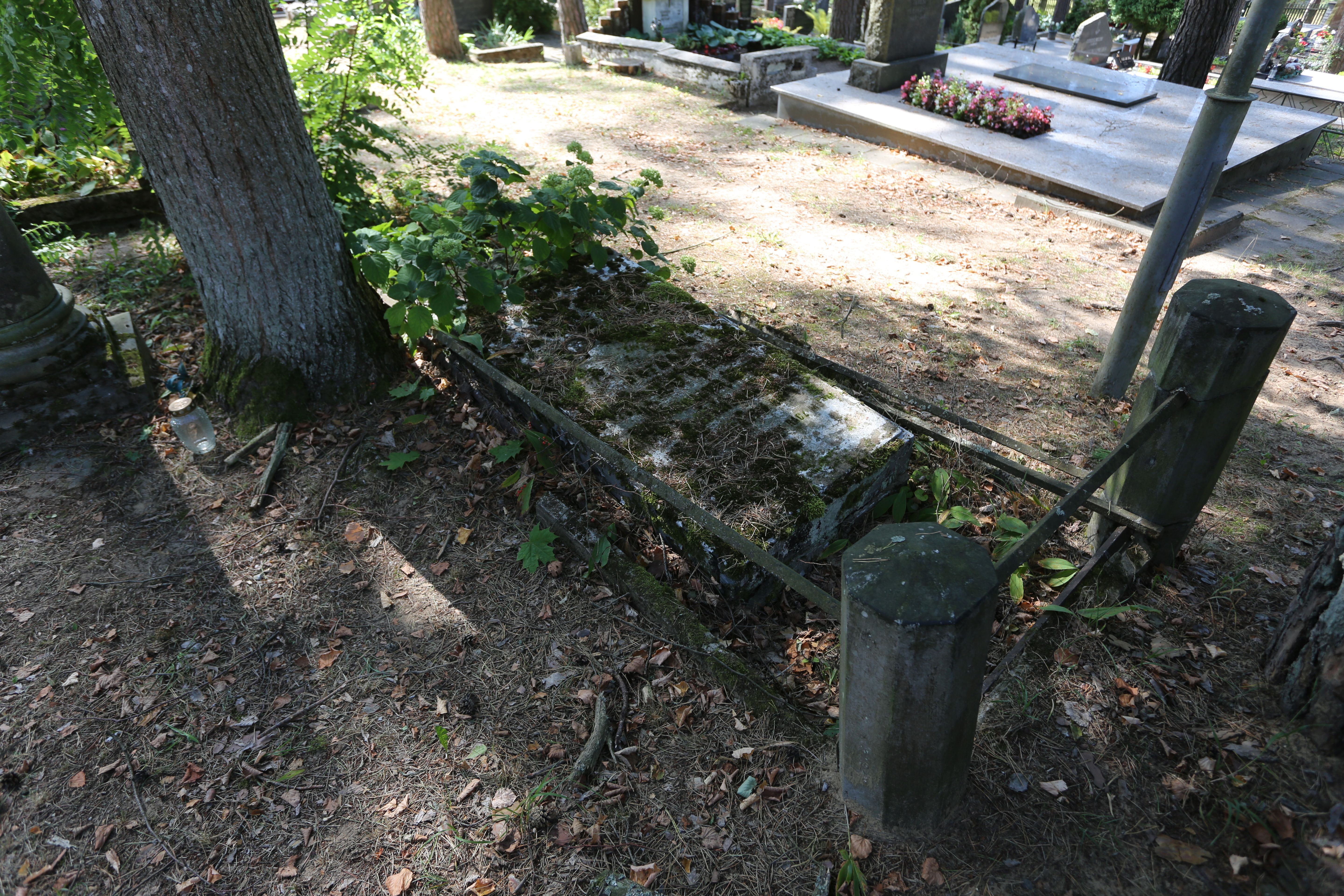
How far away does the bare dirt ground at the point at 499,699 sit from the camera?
237 cm

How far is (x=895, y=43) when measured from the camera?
35.2 ft

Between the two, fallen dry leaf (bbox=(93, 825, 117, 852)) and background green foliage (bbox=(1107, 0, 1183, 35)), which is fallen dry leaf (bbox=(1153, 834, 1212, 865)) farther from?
background green foliage (bbox=(1107, 0, 1183, 35))

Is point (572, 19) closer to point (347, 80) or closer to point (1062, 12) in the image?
point (347, 80)

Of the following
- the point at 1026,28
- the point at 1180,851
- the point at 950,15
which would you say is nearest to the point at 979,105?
the point at 1180,851

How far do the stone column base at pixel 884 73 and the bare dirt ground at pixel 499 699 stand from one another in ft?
25.2

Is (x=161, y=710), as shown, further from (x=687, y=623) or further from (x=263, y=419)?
Result: (x=687, y=623)

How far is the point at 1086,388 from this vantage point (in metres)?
4.75

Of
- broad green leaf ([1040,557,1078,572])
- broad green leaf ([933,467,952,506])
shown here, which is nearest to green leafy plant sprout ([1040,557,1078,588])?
broad green leaf ([1040,557,1078,572])

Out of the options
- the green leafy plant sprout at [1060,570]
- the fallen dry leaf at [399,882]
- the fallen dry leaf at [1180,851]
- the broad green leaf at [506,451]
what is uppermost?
the broad green leaf at [506,451]

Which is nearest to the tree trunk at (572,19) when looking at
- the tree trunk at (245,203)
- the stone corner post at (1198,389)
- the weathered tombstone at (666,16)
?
the weathered tombstone at (666,16)

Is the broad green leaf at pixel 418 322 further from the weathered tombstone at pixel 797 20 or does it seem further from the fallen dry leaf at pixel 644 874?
the weathered tombstone at pixel 797 20

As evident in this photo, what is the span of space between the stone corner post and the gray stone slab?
554 centimetres

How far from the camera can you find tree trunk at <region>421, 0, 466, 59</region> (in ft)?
45.2

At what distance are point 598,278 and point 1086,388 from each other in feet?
10.8
